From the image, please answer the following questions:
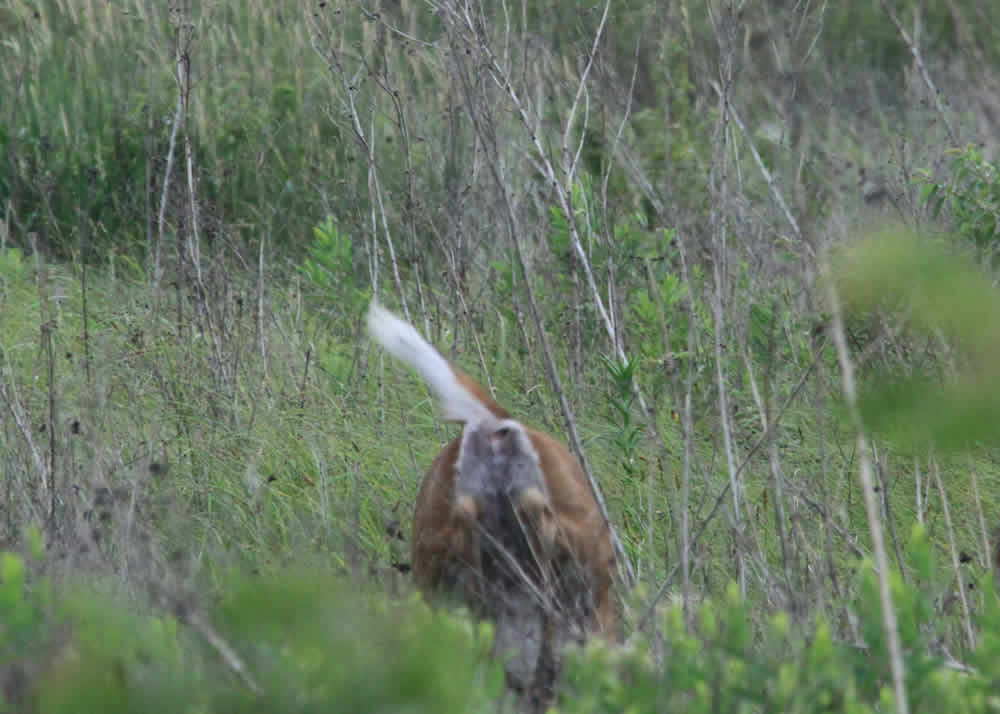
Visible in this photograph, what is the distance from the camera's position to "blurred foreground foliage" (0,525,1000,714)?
1631 millimetres

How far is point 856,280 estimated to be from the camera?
1.54 m

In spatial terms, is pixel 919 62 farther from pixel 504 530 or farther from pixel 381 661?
pixel 381 661

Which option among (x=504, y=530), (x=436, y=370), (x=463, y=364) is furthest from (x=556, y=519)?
(x=463, y=364)

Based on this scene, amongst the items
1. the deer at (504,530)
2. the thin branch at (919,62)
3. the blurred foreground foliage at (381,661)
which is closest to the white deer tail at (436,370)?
the deer at (504,530)

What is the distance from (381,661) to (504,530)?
4.52 feet

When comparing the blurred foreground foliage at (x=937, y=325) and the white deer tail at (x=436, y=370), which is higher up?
the blurred foreground foliage at (x=937, y=325)

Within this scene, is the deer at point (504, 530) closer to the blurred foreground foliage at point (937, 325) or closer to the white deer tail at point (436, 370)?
the white deer tail at point (436, 370)

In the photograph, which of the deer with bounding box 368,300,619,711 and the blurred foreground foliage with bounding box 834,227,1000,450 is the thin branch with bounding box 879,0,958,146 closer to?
the deer with bounding box 368,300,619,711

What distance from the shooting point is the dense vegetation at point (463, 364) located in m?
1.88

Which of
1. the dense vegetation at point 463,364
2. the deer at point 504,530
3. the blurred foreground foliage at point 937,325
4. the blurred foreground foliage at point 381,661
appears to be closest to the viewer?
the blurred foreground foliage at point 937,325

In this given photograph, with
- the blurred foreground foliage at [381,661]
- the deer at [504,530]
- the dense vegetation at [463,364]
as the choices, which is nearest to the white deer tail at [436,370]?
the deer at [504,530]

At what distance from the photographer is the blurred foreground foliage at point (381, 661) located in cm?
163

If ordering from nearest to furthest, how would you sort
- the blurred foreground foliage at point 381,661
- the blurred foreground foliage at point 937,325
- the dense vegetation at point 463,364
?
the blurred foreground foliage at point 937,325 < the blurred foreground foliage at point 381,661 < the dense vegetation at point 463,364

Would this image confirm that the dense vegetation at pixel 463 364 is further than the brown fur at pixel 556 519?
No
